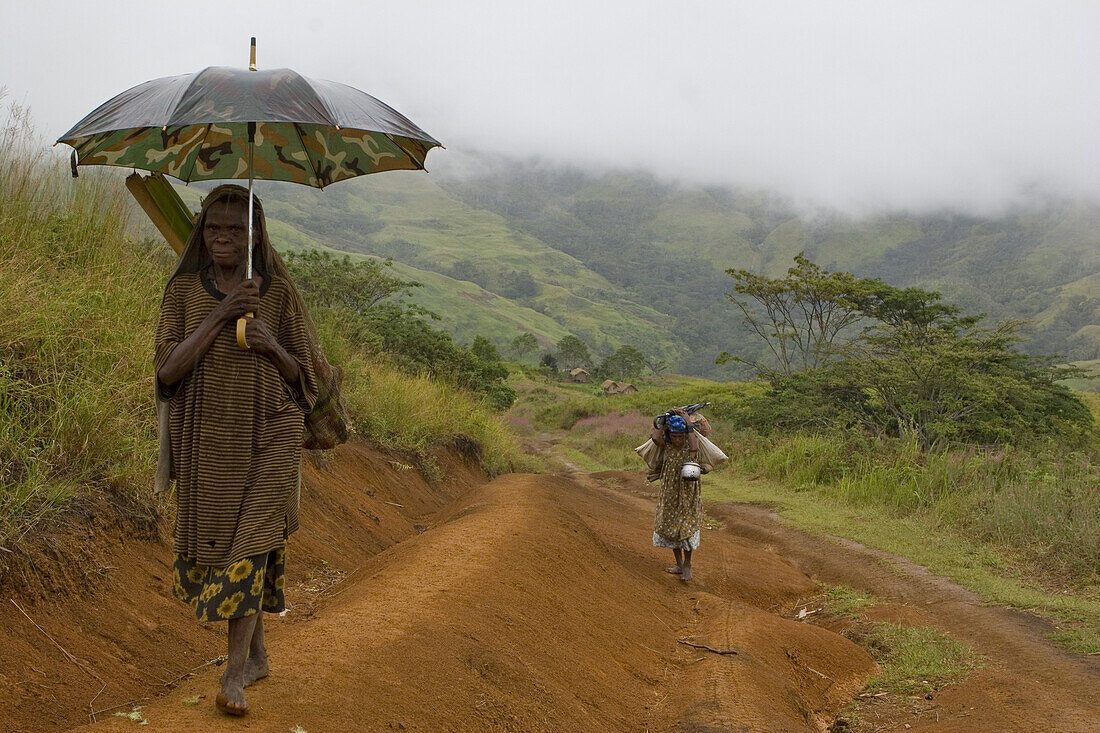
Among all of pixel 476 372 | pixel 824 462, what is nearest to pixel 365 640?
pixel 824 462

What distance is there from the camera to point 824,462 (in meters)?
15.9

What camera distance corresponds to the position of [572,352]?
230 feet

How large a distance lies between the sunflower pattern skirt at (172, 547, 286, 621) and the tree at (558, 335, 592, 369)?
6618cm

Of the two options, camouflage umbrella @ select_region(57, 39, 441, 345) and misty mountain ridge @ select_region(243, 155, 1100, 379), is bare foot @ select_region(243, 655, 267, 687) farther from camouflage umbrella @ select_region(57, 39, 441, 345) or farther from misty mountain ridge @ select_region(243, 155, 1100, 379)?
misty mountain ridge @ select_region(243, 155, 1100, 379)

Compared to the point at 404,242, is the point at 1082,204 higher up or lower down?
higher up

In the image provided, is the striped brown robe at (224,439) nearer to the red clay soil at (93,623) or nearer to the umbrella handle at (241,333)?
the umbrella handle at (241,333)

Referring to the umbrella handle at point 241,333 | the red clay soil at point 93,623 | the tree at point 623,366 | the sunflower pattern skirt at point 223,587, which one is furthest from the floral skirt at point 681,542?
the tree at point 623,366

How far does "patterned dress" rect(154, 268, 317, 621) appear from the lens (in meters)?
3.27

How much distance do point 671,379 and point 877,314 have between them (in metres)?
36.9

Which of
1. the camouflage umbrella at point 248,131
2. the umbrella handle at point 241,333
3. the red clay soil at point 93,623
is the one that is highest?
the camouflage umbrella at point 248,131

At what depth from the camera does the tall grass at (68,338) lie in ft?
15.0

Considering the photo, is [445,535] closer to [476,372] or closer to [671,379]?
[476,372]

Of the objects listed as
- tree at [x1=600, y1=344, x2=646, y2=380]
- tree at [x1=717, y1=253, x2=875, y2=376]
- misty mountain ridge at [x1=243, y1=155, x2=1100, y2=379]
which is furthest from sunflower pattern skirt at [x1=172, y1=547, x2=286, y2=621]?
misty mountain ridge at [x1=243, y1=155, x2=1100, y2=379]

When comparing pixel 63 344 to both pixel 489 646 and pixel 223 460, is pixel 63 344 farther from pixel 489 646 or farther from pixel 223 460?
pixel 489 646
